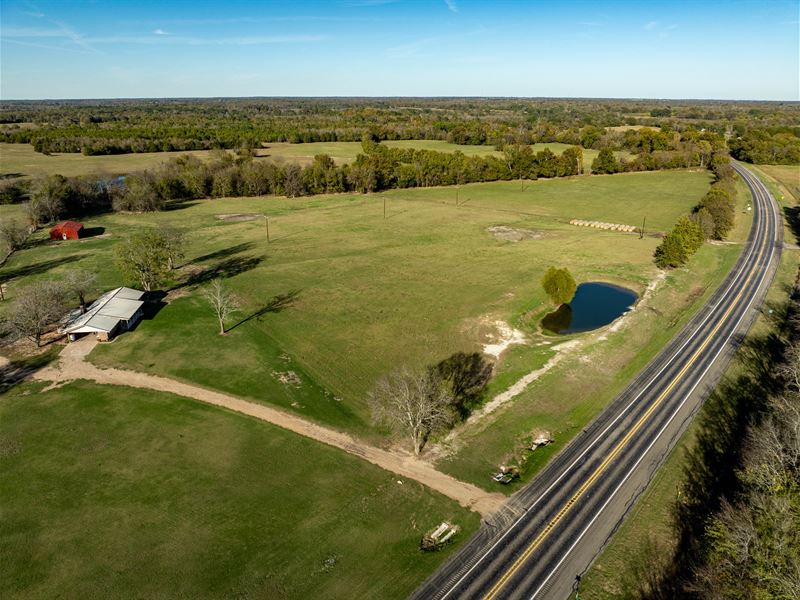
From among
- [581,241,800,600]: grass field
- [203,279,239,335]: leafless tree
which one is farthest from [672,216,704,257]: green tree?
[203,279,239,335]: leafless tree

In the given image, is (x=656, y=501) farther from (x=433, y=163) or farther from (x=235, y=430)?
(x=433, y=163)

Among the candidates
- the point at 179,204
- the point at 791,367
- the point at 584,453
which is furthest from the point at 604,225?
the point at 179,204

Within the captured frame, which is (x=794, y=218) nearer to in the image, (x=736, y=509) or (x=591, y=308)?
(x=591, y=308)

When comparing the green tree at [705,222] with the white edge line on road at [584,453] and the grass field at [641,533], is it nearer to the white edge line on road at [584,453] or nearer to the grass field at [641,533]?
the white edge line on road at [584,453]

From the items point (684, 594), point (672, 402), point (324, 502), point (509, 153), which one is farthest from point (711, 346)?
point (509, 153)

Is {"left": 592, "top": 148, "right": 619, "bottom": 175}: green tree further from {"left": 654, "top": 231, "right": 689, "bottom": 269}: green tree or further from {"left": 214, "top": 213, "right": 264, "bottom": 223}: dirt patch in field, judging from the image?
{"left": 214, "top": 213, "right": 264, "bottom": 223}: dirt patch in field

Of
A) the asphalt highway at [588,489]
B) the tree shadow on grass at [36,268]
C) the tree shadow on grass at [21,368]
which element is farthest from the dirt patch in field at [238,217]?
the asphalt highway at [588,489]
